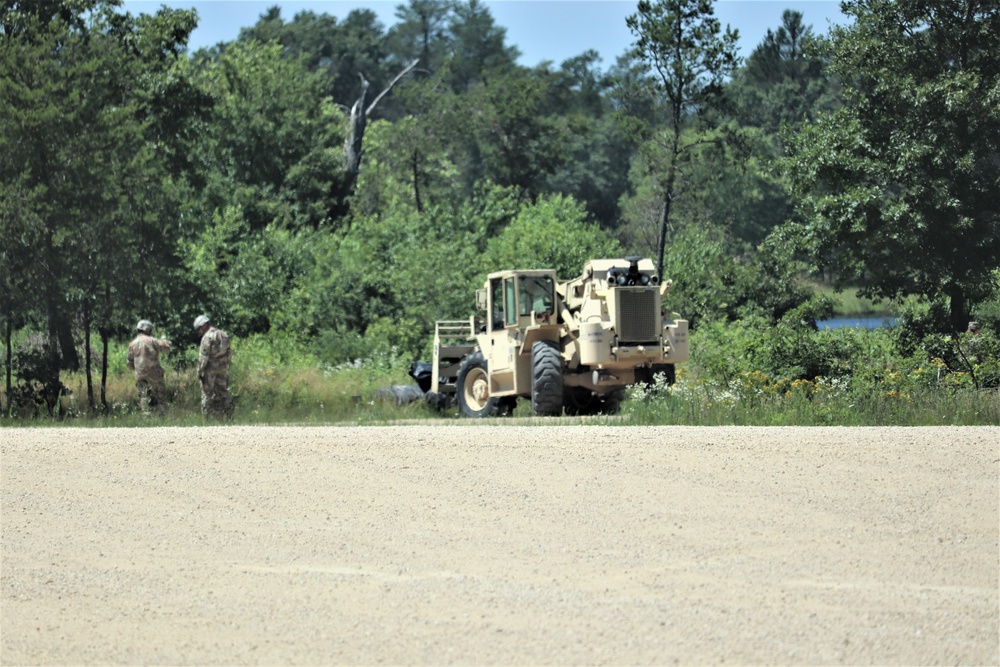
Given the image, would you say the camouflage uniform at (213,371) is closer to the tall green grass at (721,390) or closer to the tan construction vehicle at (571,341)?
the tall green grass at (721,390)

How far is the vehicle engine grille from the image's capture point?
861 inches

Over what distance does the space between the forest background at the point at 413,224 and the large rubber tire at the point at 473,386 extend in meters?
2.32

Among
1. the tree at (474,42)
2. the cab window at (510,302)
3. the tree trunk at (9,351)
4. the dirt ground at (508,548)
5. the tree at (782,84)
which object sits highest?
the tree at (474,42)

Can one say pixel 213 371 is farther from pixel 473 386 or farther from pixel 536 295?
pixel 536 295

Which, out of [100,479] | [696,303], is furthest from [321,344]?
[100,479]

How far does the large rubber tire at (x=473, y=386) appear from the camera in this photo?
23.6 meters

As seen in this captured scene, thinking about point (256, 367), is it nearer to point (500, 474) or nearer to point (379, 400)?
point (379, 400)

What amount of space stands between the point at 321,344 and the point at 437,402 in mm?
11980

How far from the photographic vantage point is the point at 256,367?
29953 millimetres

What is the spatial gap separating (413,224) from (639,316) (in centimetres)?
2417

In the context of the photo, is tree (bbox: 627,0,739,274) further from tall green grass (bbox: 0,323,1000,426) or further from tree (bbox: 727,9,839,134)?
tree (bbox: 727,9,839,134)

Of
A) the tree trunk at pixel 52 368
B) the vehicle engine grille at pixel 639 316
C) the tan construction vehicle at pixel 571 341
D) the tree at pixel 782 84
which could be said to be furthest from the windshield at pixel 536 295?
the tree at pixel 782 84

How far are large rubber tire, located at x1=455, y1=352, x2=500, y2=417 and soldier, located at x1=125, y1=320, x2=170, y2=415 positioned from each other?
5.51 meters

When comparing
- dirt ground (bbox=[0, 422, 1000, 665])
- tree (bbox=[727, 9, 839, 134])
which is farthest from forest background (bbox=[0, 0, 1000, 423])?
tree (bbox=[727, 9, 839, 134])
